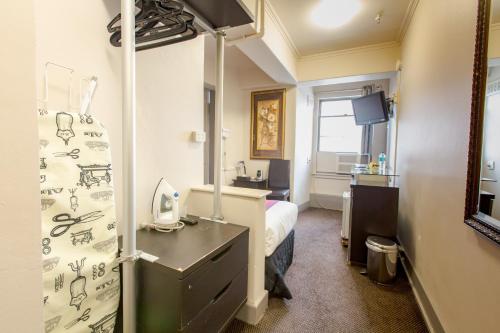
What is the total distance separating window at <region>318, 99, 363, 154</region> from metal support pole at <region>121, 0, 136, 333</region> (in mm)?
4683

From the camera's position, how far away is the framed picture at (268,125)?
4.21m

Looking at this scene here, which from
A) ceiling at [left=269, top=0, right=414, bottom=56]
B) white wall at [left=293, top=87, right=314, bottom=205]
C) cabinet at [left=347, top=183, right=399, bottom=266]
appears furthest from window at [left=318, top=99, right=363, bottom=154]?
cabinet at [left=347, top=183, right=399, bottom=266]

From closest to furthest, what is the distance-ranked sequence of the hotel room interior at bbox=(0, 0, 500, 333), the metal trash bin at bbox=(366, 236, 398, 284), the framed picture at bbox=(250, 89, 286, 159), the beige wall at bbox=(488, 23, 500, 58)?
the hotel room interior at bbox=(0, 0, 500, 333) < the beige wall at bbox=(488, 23, 500, 58) < the metal trash bin at bbox=(366, 236, 398, 284) < the framed picture at bbox=(250, 89, 286, 159)

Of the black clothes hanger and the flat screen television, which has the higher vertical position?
the flat screen television

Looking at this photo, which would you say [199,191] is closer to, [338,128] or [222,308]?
[222,308]

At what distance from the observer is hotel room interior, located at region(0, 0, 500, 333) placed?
30.1 inches

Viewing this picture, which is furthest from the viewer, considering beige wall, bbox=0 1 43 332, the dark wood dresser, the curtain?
the curtain

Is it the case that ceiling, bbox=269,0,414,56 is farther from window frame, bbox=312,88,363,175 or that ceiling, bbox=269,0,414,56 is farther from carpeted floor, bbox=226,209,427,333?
carpeted floor, bbox=226,209,427,333

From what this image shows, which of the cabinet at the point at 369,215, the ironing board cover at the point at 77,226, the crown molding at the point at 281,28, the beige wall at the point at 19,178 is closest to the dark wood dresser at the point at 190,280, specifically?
the ironing board cover at the point at 77,226

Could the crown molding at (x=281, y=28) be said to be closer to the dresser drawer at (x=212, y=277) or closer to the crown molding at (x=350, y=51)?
the crown molding at (x=350, y=51)

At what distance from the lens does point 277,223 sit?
2000mm

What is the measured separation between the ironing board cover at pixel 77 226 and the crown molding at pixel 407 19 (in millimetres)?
3191

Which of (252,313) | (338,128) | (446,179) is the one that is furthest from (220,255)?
(338,128)

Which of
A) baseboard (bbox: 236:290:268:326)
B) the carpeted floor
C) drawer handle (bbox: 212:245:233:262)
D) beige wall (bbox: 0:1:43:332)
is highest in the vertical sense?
beige wall (bbox: 0:1:43:332)
